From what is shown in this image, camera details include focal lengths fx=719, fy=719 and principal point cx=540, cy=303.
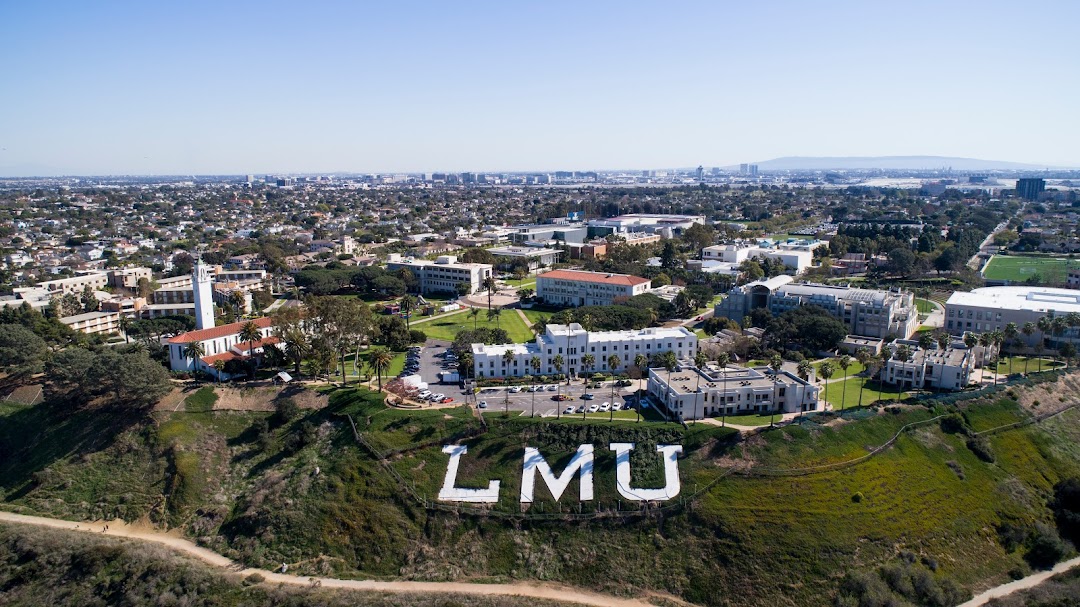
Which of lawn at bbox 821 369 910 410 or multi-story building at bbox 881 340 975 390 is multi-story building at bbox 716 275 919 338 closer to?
multi-story building at bbox 881 340 975 390

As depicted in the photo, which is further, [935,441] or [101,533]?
[935,441]

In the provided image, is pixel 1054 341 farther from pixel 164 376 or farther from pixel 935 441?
pixel 164 376

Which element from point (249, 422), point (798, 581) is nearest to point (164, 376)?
point (249, 422)

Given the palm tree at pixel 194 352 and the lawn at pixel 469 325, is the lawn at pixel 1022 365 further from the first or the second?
the palm tree at pixel 194 352

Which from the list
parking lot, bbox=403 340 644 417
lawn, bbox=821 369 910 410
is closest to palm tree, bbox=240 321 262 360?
parking lot, bbox=403 340 644 417

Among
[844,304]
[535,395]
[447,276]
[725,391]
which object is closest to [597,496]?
[535,395]
